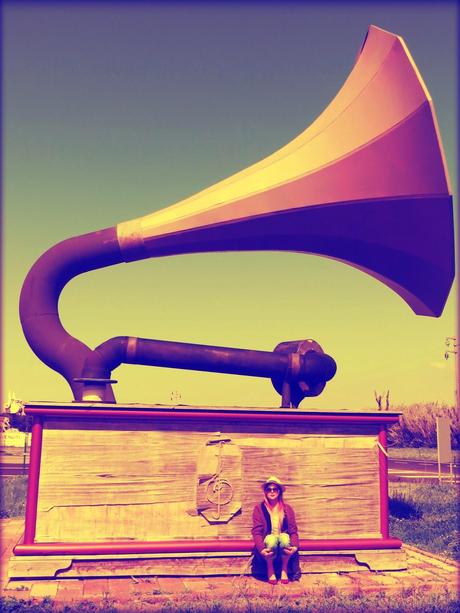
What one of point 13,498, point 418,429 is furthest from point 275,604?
point 418,429

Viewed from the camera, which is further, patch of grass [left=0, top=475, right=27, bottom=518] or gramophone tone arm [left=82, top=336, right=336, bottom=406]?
patch of grass [left=0, top=475, right=27, bottom=518]

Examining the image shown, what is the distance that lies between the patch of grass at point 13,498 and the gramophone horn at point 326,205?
459cm

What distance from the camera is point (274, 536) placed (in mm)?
6344

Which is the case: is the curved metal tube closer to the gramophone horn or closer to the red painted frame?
the gramophone horn

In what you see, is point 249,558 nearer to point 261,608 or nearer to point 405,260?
point 261,608

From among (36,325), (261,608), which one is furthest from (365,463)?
(36,325)

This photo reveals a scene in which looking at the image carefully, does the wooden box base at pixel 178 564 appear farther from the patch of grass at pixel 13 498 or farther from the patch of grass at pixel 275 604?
the patch of grass at pixel 13 498

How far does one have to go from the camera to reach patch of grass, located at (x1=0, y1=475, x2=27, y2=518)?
1065cm

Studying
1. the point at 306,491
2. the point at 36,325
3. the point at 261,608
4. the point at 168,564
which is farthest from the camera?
Answer: the point at 36,325

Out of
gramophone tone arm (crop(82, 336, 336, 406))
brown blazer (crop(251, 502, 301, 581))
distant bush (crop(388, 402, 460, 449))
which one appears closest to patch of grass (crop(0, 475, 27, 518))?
gramophone tone arm (crop(82, 336, 336, 406))

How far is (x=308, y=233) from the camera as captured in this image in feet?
26.3

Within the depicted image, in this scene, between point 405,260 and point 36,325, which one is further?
point 405,260

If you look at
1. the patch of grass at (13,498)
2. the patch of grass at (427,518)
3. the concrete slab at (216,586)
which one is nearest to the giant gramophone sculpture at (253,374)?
the concrete slab at (216,586)

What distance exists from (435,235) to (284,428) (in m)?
3.53
